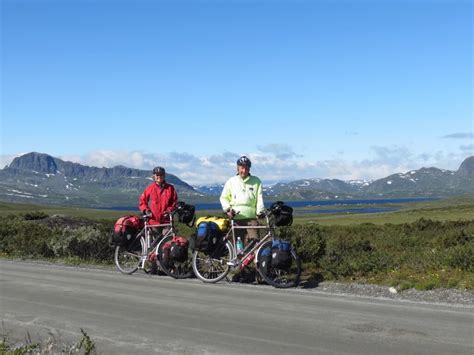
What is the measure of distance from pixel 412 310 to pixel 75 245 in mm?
12876

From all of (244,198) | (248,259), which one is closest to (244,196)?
(244,198)

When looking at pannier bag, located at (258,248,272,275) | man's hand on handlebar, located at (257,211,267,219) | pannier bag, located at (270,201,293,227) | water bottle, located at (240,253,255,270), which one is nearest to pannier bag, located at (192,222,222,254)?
water bottle, located at (240,253,255,270)

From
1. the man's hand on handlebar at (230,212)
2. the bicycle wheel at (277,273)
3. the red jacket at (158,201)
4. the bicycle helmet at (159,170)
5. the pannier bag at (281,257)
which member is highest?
the bicycle helmet at (159,170)

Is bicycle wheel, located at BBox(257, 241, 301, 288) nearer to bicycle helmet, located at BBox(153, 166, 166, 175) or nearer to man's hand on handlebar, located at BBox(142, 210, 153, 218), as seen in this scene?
bicycle helmet, located at BBox(153, 166, 166, 175)

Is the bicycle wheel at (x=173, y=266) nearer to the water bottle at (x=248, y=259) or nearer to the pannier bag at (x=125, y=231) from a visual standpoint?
the pannier bag at (x=125, y=231)

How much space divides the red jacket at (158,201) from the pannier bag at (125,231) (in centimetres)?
52

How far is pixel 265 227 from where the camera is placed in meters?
12.2

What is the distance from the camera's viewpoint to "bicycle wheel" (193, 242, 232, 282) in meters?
12.4

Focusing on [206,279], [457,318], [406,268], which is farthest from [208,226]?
[457,318]

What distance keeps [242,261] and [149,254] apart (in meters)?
3.05

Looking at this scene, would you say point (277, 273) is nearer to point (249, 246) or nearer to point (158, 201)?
point (249, 246)

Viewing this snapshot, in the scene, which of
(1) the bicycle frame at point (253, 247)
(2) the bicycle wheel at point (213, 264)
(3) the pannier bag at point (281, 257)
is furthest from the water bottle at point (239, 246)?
(3) the pannier bag at point (281, 257)

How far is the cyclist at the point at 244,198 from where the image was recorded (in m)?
Answer: 12.5

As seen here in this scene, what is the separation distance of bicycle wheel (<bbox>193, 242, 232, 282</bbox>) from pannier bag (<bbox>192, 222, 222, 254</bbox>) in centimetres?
21
